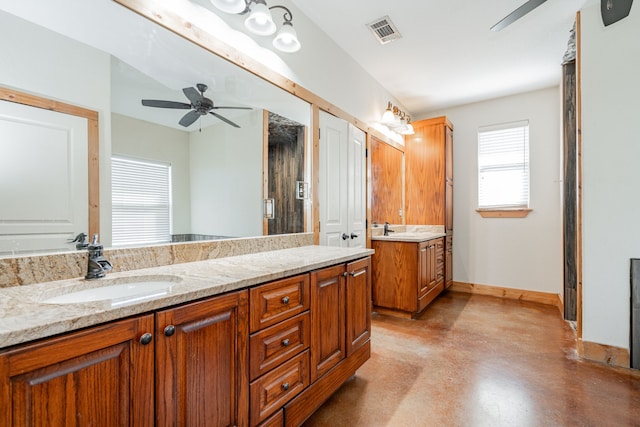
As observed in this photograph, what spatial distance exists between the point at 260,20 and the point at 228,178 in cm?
95

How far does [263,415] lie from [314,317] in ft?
1.60

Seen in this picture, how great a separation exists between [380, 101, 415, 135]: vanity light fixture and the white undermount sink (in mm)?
3073

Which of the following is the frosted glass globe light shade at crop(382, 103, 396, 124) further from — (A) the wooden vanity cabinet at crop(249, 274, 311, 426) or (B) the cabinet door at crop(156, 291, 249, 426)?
(B) the cabinet door at crop(156, 291, 249, 426)

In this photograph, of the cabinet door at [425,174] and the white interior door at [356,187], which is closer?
the white interior door at [356,187]

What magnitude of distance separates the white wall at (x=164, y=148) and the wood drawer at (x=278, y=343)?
2.46ft

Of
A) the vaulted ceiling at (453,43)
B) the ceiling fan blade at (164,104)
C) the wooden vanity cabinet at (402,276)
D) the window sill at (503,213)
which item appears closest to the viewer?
the ceiling fan blade at (164,104)

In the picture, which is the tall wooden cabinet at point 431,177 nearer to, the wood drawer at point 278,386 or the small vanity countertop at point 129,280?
the small vanity countertop at point 129,280

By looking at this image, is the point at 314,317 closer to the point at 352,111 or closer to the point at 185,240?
the point at 185,240

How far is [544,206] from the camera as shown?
386 cm

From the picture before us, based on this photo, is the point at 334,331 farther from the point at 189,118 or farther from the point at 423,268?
the point at 423,268

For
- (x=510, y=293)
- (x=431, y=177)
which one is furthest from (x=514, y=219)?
(x=431, y=177)

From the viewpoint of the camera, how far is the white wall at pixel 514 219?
12.5 feet

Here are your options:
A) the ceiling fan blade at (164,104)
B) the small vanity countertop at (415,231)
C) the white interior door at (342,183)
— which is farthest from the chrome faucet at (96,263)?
the small vanity countertop at (415,231)

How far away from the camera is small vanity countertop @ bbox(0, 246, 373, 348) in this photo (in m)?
0.71
